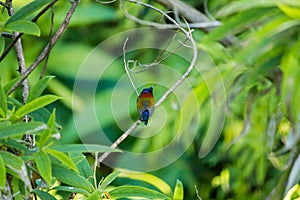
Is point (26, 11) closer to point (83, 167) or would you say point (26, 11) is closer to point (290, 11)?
point (83, 167)

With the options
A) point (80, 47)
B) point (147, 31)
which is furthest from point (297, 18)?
point (80, 47)

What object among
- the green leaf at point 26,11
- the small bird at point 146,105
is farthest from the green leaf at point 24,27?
the small bird at point 146,105

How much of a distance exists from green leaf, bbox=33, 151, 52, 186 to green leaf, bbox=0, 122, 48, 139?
17mm

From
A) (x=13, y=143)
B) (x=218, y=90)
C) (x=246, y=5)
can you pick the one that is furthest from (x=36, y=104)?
(x=218, y=90)

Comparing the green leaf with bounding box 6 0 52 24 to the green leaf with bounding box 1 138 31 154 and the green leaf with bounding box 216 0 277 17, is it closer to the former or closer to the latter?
the green leaf with bounding box 1 138 31 154

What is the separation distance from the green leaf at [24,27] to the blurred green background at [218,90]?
0.73 ft

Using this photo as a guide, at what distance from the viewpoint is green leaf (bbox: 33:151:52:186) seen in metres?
0.44

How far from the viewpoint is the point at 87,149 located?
472 mm

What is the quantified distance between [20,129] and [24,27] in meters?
0.08

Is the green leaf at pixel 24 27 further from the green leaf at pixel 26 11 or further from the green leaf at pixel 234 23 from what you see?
the green leaf at pixel 234 23

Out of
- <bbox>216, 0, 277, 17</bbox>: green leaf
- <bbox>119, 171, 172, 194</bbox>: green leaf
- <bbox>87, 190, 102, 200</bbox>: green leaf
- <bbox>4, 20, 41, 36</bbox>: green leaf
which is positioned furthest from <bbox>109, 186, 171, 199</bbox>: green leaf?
<bbox>119, 171, 172, 194</bbox>: green leaf

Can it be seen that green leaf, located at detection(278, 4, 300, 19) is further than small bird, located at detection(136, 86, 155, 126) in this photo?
Yes

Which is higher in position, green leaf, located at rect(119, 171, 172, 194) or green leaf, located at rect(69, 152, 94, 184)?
green leaf, located at rect(69, 152, 94, 184)

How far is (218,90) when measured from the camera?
3.16ft
